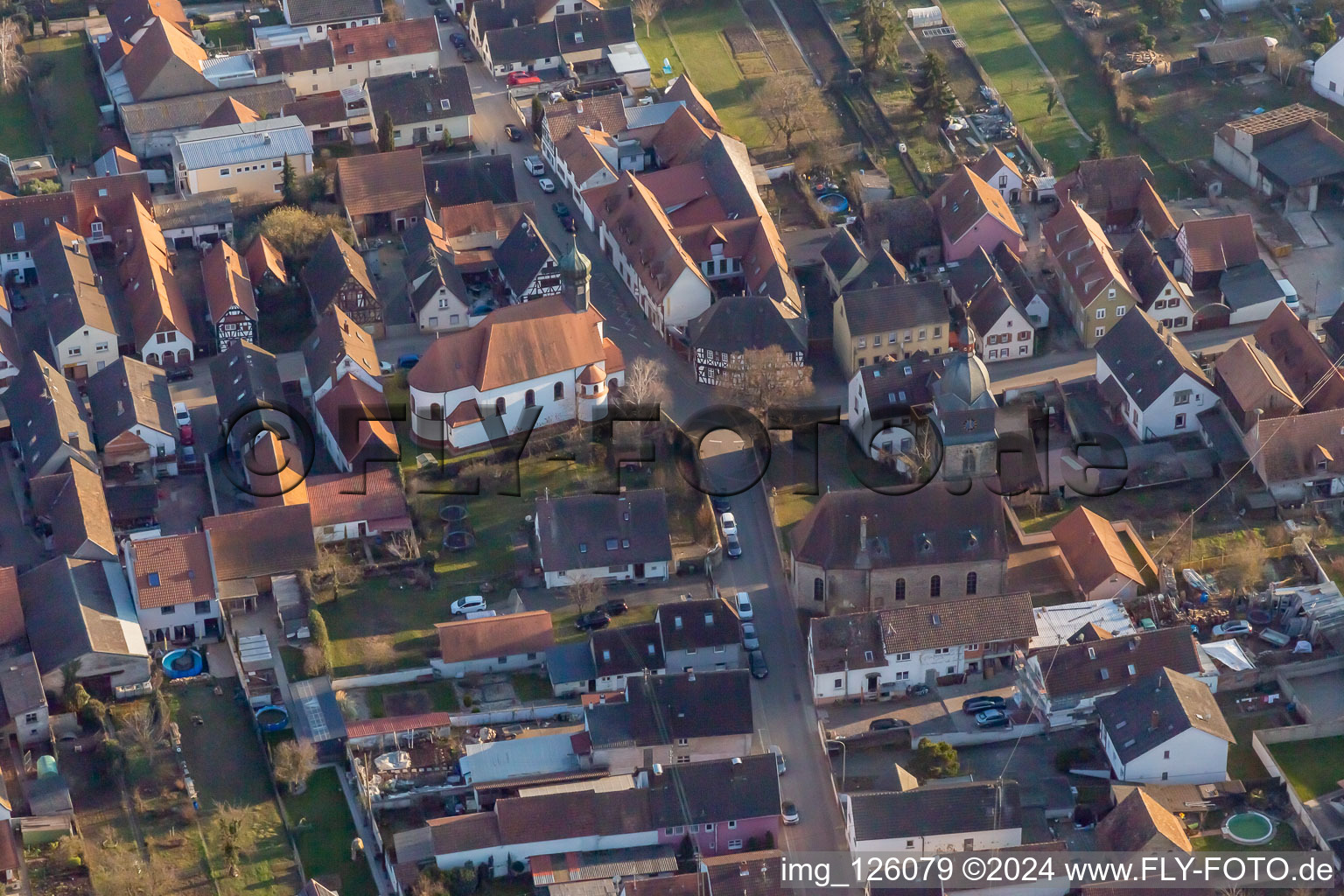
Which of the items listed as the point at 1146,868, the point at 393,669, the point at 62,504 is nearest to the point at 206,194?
the point at 62,504

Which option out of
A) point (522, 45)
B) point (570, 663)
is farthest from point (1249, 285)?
point (522, 45)

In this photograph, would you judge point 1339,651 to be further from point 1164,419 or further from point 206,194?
point 206,194

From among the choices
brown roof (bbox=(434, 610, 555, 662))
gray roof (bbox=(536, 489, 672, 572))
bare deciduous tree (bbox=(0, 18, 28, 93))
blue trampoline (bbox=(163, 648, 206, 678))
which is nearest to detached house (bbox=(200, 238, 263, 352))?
blue trampoline (bbox=(163, 648, 206, 678))

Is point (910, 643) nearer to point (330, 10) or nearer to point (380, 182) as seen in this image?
point (380, 182)

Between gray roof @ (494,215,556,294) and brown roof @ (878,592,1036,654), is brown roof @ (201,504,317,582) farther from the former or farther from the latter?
brown roof @ (878,592,1036,654)

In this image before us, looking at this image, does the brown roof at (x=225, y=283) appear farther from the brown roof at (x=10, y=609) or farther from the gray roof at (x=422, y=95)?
the brown roof at (x=10, y=609)

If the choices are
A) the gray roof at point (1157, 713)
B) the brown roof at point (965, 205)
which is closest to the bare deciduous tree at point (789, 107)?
the brown roof at point (965, 205)

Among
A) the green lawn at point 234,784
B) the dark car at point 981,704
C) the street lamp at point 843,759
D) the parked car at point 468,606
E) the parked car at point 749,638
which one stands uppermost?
the green lawn at point 234,784

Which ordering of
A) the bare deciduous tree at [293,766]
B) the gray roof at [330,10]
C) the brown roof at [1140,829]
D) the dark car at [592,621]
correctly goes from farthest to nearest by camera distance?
1. the gray roof at [330,10]
2. the dark car at [592,621]
3. the bare deciduous tree at [293,766]
4. the brown roof at [1140,829]
